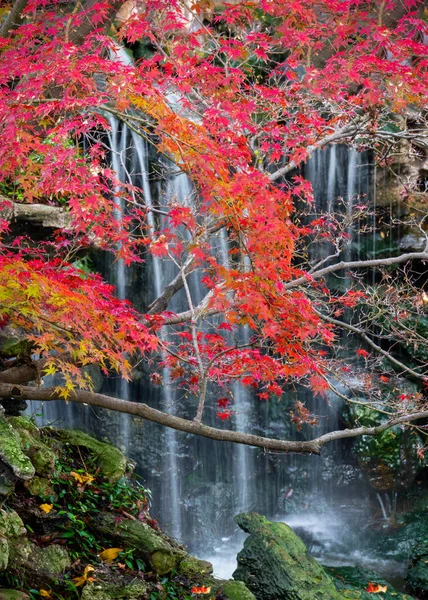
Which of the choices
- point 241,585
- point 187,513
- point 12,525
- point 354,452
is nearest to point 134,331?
point 12,525

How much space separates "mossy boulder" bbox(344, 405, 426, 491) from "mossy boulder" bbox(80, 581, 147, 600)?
23.5 feet

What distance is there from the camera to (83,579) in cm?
500

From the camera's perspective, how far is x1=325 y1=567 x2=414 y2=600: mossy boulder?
24.5 feet

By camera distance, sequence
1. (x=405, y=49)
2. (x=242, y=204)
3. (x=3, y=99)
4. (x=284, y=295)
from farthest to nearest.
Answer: (x=405, y=49) < (x=284, y=295) < (x=242, y=204) < (x=3, y=99)

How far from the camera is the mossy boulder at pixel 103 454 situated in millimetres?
6602

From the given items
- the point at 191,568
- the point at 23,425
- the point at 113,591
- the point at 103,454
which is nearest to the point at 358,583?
the point at 191,568

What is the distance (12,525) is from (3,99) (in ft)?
10.6

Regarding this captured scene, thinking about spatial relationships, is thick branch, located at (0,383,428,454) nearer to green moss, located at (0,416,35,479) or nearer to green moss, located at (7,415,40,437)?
green moss, located at (0,416,35,479)

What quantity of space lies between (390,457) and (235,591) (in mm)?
6541

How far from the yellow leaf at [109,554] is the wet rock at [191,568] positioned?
2.49 feet

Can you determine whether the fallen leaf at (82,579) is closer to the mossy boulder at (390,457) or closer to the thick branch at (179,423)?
the thick branch at (179,423)

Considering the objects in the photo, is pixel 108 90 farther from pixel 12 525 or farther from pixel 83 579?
pixel 83 579

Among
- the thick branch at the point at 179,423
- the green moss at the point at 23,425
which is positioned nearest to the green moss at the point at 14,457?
the thick branch at the point at 179,423

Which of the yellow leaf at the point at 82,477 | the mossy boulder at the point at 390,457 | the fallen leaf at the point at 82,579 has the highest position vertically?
the yellow leaf at the point at 82,477
